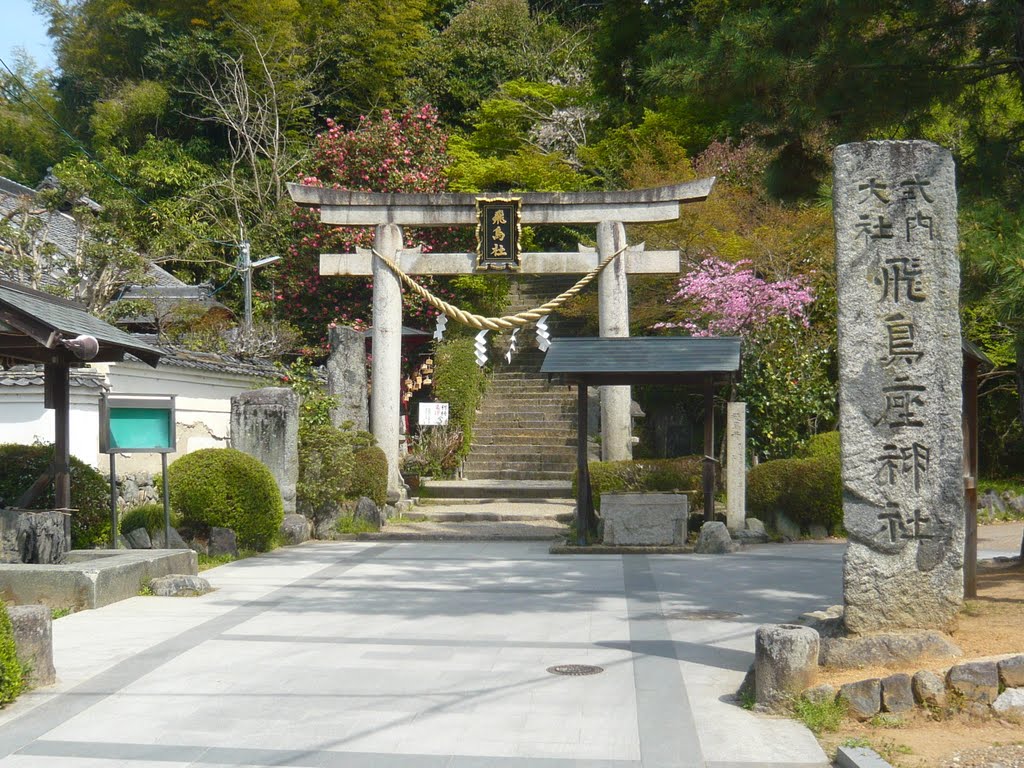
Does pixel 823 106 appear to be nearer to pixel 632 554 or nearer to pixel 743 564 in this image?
pixel 743 564

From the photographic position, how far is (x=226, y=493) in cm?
1311

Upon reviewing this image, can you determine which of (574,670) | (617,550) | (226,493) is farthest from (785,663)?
(226,493)

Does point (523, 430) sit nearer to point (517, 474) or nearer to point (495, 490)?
point (517, 474)

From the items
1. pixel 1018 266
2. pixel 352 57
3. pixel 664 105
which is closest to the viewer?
pixel 1018 266

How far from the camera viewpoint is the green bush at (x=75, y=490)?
1139 cm

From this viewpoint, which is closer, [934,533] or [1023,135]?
[934,533]

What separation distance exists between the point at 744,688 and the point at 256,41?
25.8 metres

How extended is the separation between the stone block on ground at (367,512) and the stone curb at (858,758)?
1146 cm

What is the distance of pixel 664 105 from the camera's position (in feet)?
85.4

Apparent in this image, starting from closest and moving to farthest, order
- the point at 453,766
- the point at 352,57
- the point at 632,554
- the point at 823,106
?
1. the point at 453,766
2. the point at 823,106
3. the point at 632,554
4. the point at 352,57

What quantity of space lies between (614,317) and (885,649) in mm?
10743

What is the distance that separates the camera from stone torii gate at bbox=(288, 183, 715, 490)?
Result: 16.7 m

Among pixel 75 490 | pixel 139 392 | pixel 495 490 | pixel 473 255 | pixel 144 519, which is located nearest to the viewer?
pixel 75 490

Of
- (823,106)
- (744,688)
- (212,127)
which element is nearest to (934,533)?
(744,688)
